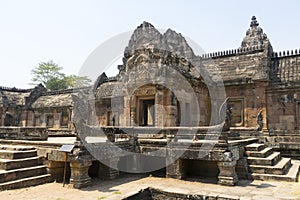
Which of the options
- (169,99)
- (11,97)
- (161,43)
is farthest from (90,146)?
(11,97)

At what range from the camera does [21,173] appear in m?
7.88

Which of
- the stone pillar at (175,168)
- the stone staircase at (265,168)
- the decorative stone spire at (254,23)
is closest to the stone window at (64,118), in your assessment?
the stone pillar at (175,168)

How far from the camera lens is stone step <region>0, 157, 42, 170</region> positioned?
7.73 meters

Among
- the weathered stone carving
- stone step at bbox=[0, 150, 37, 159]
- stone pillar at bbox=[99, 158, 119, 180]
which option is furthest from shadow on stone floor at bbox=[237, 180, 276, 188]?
stone step at bbox=[0, 150, 37, 159]

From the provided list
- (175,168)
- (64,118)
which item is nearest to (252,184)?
(175,168)

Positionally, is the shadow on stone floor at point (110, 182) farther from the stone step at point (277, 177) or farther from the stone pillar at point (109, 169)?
the stone step at point (277, 177)

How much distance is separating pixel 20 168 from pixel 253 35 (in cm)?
3299

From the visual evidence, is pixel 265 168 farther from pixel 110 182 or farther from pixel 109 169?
pixel 109 169

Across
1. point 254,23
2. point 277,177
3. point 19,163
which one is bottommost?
point 277,177

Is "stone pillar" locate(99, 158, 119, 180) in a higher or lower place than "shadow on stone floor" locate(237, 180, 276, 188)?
higher

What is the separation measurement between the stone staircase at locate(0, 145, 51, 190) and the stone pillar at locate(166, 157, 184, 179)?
4239mm

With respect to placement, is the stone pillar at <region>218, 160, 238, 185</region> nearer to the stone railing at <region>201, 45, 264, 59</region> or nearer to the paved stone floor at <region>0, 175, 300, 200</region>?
the paved stone floor at <region>0, 175, 300, 200</region>

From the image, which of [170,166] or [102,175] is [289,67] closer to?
[170,166]

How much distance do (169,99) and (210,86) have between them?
4691 millimetres
